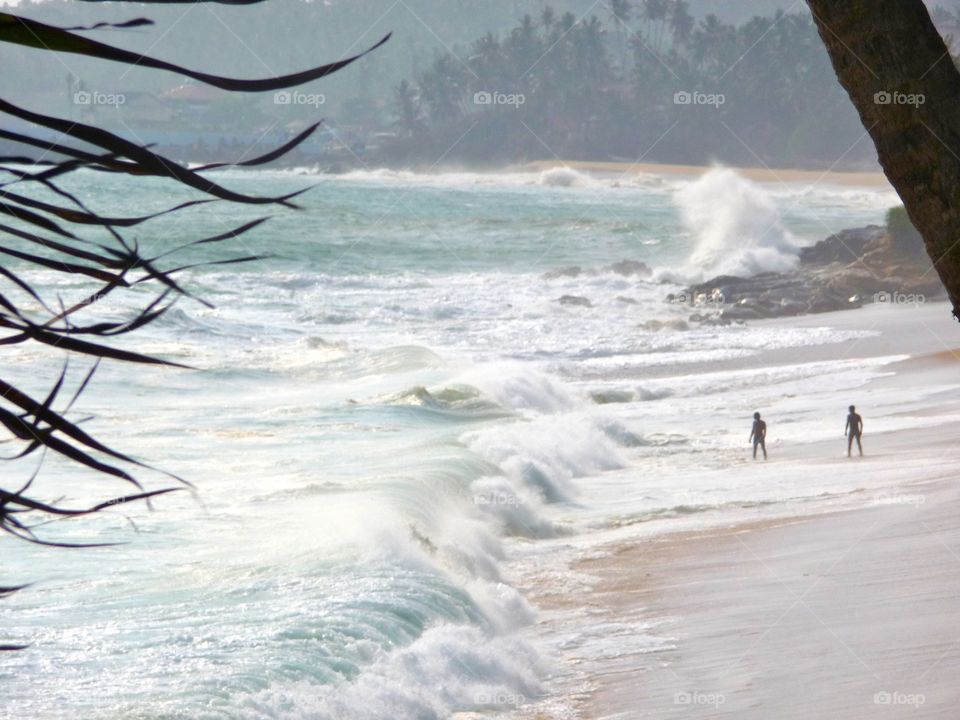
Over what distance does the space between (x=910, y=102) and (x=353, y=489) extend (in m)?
9.29

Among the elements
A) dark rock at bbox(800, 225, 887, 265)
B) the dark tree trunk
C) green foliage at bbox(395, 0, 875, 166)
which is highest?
green foliage at bbox(395, 0, 875, 166)

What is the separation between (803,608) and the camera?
25.5ft

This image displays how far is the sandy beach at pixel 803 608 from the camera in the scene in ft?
21.0

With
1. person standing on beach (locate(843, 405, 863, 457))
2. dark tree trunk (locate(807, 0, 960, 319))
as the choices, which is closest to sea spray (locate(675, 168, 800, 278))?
person standing on beach (locate(843, 405, 863, 457))

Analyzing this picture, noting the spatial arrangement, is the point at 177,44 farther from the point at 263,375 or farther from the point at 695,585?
the point at 695,585

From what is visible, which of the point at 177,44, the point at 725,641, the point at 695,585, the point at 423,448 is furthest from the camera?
the point at 177,44

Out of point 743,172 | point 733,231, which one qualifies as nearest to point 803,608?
point 733,231

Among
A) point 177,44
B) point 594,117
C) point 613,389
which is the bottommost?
point 613,389

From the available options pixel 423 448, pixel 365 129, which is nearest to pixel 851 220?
pixel 423 448

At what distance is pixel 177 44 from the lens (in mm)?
143625

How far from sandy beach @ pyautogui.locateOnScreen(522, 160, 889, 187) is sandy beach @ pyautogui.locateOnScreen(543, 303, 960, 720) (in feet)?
229

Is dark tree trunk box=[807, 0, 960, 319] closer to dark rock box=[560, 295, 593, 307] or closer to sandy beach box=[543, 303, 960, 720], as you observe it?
sandy beach box=[543, 303, 960, 720]

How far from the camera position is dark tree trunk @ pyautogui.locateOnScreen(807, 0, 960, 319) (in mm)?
2336

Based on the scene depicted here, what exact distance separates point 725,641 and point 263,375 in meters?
12.8
